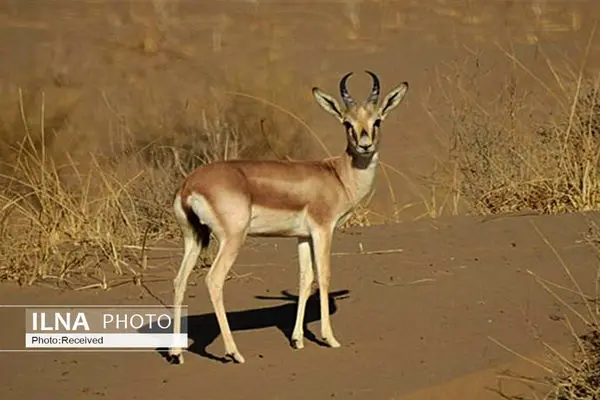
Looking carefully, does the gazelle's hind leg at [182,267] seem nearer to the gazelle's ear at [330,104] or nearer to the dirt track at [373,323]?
the dirt track at [373,323]

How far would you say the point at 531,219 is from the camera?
12.0 m

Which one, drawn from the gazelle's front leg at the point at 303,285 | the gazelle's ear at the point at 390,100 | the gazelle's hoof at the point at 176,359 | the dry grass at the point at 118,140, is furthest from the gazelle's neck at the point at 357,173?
the dry grass at the point at 118,140

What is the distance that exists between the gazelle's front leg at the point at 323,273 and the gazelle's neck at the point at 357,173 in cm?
49

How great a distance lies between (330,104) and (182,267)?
1661 millimetres

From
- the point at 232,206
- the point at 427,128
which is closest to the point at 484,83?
the point at 427,128

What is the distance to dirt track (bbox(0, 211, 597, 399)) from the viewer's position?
8414 millimetres

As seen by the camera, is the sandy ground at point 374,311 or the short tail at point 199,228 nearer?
the sandy ground at point 374,311

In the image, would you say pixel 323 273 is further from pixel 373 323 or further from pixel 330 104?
pixel 330 104

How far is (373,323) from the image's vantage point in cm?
956

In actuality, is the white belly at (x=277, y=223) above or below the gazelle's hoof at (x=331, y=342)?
above

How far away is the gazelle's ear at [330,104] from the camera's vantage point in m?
9.62

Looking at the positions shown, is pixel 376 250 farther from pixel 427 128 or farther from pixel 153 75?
pixel 153 75
